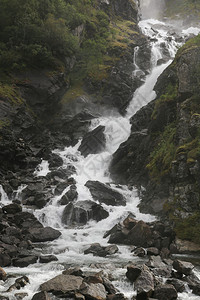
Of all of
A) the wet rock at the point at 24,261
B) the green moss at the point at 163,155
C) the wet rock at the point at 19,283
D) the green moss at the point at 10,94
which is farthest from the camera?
the green moss at the point at 10,94

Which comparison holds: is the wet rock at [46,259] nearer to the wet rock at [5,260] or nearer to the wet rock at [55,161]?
the wet rock at [5,260]

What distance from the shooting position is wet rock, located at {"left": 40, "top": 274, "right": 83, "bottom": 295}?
1137cm

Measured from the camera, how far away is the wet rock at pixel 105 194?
90.0 feet

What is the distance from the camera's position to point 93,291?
36.2ft

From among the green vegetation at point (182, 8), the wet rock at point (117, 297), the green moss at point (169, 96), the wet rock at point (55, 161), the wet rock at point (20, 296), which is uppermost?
the green vegetation at point (182, 8)

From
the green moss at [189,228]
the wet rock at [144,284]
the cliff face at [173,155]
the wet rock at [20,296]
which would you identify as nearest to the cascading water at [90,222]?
the wet rock at [20,296]

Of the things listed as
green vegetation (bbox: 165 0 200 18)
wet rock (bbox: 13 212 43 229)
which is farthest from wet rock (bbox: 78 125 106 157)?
green vegetation (bbox: 165 0 200 18)

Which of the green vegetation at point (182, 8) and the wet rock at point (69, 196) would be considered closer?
the wet rock at point (69, 196)

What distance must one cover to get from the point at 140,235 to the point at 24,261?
8.19 meters

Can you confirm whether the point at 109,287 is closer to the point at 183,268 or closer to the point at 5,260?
the point at 183,268

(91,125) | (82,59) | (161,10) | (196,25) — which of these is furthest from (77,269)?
(161,10)

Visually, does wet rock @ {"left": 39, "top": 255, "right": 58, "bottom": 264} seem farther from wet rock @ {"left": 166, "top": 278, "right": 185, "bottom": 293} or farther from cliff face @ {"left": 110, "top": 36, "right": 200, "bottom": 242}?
cliff face @ {"left": 110, "top": 36, "right": 200, "bottom": 242}

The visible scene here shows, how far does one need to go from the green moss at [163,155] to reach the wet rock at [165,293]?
47.2 feet

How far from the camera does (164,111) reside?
1224 inches
